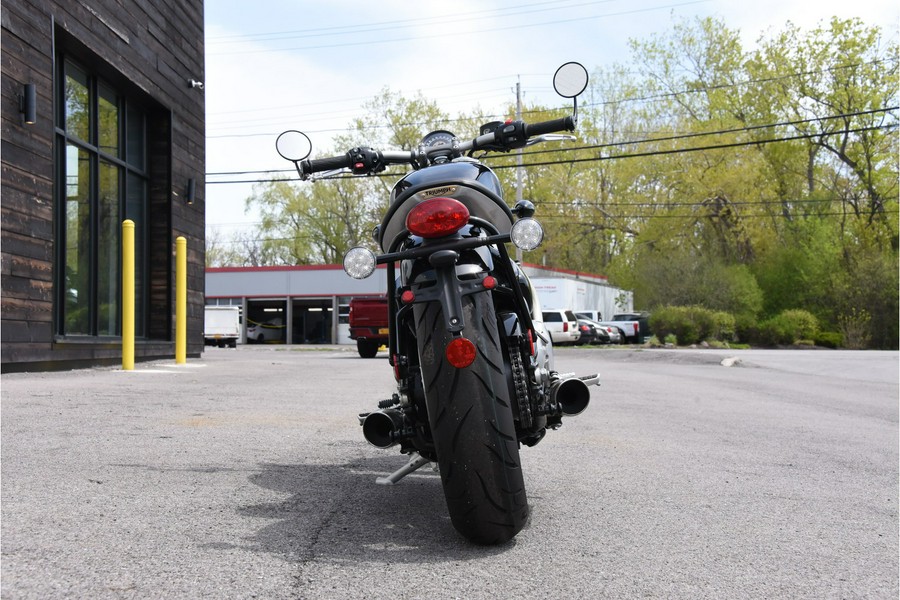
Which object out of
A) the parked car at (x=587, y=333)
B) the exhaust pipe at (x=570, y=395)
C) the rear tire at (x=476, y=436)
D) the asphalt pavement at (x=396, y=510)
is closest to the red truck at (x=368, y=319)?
the asphalt pavement at (x=396, y=510)

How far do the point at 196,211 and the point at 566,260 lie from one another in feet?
129

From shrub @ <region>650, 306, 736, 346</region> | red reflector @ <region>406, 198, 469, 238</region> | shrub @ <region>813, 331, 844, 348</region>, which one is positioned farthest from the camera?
shrub @ <region>813, 331, 844, 348</region>

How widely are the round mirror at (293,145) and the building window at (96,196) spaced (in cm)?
938

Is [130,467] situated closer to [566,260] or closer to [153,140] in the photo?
[153,140]

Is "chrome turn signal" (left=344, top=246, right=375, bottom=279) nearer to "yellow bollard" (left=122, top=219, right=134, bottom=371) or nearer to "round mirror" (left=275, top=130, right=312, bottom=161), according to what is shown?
"round mirror" (left=275, top=130, right=312, bottom=161)

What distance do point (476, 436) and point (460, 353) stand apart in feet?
1.04

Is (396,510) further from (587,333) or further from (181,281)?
(587,333)

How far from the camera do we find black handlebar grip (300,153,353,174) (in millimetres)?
4785

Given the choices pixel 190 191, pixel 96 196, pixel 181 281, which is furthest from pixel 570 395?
pixel 190 191

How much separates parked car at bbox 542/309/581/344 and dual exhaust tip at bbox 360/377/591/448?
33021 millimetres

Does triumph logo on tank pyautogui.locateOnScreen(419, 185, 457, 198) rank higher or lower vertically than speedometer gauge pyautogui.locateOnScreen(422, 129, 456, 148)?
lower

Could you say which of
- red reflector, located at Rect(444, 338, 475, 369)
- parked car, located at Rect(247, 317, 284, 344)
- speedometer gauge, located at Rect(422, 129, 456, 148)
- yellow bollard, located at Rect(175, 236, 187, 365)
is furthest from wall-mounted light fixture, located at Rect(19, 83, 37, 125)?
parked car, located at Rect(247, 317, 284, 344)

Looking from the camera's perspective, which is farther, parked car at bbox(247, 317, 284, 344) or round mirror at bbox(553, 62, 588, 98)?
parked car at bbox(247, 317, 284, 344)

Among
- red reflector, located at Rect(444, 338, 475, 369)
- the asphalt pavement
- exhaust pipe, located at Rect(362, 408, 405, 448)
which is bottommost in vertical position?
the asphalt pavement
